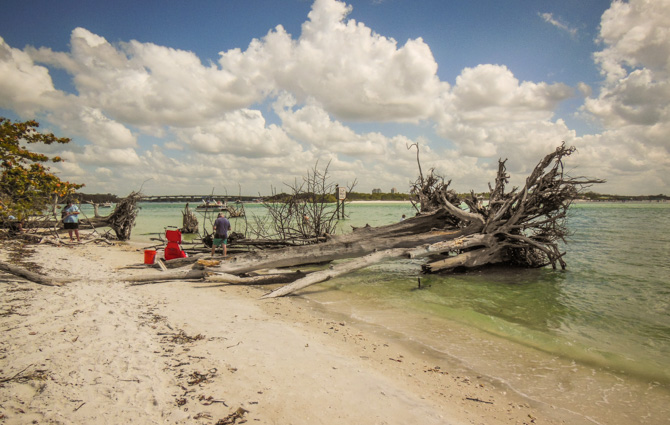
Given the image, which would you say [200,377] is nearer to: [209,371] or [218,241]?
[209,371]

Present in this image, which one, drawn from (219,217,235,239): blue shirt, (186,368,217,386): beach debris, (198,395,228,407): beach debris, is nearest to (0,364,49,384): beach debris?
(186,368,217,386): beach debris

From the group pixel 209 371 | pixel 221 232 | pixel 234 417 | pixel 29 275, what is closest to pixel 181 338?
pixel 209 371

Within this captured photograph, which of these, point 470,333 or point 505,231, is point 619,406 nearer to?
point 470,333

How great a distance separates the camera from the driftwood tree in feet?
26.2

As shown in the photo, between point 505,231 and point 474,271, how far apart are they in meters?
1.58

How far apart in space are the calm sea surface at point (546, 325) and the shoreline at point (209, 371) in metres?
0.57

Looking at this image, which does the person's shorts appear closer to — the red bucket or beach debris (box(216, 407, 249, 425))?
the red bucket

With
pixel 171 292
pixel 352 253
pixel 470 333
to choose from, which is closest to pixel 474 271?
pixel 352 253

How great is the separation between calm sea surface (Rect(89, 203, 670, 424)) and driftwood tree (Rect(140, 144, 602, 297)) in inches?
26.9

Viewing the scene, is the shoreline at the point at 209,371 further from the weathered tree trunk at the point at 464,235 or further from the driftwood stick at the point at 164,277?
the weathered tree trunk at the point at 464,235

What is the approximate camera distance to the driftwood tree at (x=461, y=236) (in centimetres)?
798

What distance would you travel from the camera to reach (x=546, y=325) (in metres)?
6.03

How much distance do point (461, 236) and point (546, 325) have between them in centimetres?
403

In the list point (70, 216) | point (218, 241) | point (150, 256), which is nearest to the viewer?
point (150, 256)
